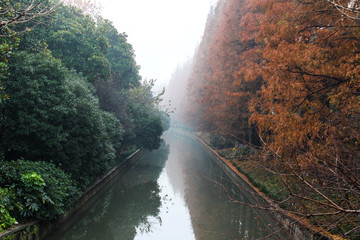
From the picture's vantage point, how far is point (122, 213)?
9164 millimetres

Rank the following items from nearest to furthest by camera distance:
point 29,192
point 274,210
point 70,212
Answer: point 274,210 < point 29,192 < point 70,212

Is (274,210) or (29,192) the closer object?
(274,210)

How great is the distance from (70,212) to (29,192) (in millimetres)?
2309

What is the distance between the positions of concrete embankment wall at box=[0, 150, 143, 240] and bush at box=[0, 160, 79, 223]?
25 centimetres

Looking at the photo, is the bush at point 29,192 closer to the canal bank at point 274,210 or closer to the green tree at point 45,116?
the green tree at point 45,116

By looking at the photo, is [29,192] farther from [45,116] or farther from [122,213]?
[122,213]

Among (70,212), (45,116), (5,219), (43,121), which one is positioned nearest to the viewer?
(5,219)

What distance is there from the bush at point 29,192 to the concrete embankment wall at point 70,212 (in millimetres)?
253

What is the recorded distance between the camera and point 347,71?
20.2ft

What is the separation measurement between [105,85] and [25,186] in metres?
10.8

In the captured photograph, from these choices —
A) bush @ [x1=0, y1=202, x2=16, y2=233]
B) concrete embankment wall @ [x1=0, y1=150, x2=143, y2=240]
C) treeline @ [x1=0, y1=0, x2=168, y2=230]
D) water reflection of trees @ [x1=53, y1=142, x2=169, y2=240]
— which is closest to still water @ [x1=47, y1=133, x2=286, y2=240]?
water reflection of trees @ [x1=53, y1=142, x2=169, y2=240]

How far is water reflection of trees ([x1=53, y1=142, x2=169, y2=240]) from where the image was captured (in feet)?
24.0

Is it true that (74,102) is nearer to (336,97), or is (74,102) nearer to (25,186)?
(25,186)

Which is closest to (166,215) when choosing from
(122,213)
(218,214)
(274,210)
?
(122,213)
